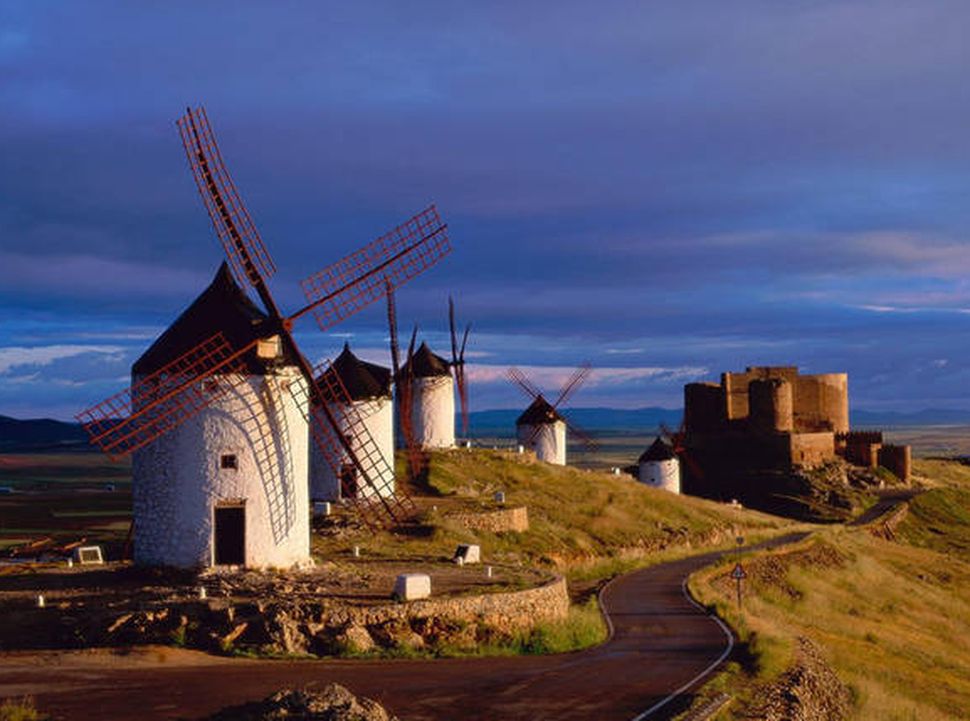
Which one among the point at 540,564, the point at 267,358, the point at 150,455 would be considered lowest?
the point at 540,564

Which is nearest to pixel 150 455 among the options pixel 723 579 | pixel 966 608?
pixel 723 579

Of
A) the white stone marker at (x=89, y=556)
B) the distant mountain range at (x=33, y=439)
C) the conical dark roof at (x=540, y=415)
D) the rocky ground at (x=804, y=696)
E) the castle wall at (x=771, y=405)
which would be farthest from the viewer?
the distant mountain range at (x=33, y=439)

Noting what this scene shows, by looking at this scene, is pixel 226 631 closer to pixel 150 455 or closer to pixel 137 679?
pixel 137 679

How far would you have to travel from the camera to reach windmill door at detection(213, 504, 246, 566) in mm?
26405

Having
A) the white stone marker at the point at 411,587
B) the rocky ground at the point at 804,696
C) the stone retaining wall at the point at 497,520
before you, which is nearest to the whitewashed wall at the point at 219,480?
the white stone marker at the point at 411,587

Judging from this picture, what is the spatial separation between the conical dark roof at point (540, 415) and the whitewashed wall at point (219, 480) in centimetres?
3800

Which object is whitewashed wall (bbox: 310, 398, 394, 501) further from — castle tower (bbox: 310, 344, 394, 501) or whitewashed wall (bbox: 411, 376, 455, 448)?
whitewashed wall (bbox: 411, 376, 455, 448)

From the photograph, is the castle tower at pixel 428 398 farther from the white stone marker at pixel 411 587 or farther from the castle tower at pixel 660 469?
the white stone marker at pixel 411 587

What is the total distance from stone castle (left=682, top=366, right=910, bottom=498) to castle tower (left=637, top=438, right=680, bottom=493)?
740 centimetres

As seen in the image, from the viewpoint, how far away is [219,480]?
26203mm

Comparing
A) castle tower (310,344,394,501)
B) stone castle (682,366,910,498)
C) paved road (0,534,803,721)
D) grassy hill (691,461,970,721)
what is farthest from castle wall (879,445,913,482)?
paved road (0,534,803,721)

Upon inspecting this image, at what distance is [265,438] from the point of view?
26.8 meters

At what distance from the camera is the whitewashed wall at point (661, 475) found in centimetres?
6694

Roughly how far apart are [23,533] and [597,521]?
24280 millimetres
